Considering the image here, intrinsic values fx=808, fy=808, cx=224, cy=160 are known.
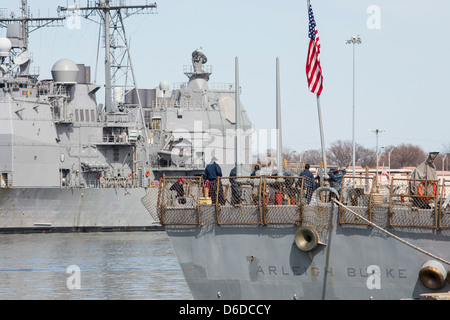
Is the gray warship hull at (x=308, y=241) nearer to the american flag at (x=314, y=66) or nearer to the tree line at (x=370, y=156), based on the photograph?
the american flag at (x=314, y=66)

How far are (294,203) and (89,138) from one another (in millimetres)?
35691

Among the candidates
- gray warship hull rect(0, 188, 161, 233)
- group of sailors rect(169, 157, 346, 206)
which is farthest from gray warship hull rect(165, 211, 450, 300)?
gray warship hull rect(0, 188, 161, 233)

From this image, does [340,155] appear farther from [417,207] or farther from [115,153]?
[417,207]

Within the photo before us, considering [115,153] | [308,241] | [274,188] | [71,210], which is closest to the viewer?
[308,241]

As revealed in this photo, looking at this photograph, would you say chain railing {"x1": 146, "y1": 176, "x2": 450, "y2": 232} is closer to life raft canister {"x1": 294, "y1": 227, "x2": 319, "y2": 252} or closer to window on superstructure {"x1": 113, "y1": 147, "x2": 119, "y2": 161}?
life raft canister {"x1": 294, "y1": 227, "x2": 319, "y2": 252}

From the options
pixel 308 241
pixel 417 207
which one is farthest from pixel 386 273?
pixel 308 241

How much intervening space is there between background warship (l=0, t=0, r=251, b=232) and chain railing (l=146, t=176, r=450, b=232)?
3012 cm

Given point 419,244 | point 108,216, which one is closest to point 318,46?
point 419,244

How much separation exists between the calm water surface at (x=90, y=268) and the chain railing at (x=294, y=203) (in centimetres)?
638

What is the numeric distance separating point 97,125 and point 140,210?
661 cm

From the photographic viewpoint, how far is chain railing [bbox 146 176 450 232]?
49.7 ft

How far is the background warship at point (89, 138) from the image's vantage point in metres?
46.3

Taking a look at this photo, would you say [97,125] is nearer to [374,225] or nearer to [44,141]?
[44,141]

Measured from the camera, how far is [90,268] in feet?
96.4
